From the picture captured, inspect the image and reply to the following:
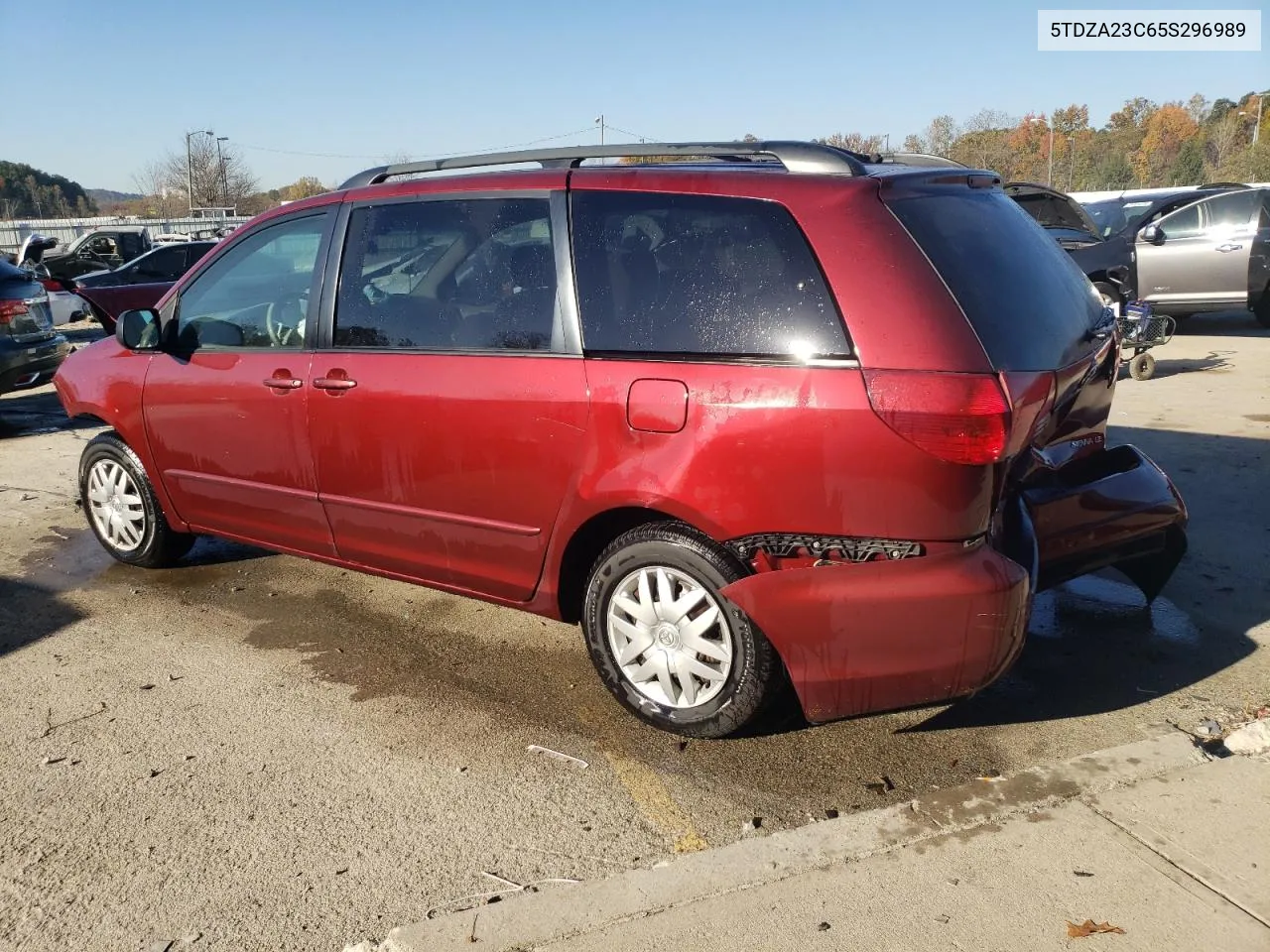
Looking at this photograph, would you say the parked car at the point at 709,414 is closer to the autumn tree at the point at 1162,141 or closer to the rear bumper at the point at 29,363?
the rear bumper at the point at 29,363

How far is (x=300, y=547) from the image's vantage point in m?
4.55

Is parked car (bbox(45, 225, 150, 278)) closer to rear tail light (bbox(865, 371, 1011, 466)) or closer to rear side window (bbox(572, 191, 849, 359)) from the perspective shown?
Answer: rear side window (bbox(572, 191, 849, 359))

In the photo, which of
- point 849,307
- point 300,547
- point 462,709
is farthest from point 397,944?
point 300,547

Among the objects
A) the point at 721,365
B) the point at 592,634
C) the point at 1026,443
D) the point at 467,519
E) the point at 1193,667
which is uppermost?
the point at 721,365

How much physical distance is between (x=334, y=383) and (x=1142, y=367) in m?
8.06

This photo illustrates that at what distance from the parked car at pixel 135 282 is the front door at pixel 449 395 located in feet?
31.1

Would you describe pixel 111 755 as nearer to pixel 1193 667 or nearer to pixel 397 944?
pixel 397 944

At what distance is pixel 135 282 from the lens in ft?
46.1

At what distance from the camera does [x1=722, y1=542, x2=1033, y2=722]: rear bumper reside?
2.92 m

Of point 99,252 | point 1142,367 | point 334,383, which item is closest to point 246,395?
point 334,383

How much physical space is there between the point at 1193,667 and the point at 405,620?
3209 mm

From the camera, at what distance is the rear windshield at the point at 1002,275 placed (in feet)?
9.93

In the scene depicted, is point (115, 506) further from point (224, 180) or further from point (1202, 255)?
point (224, 180)

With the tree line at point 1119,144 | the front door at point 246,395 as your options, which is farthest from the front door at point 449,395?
the tree line at point 1119,144
